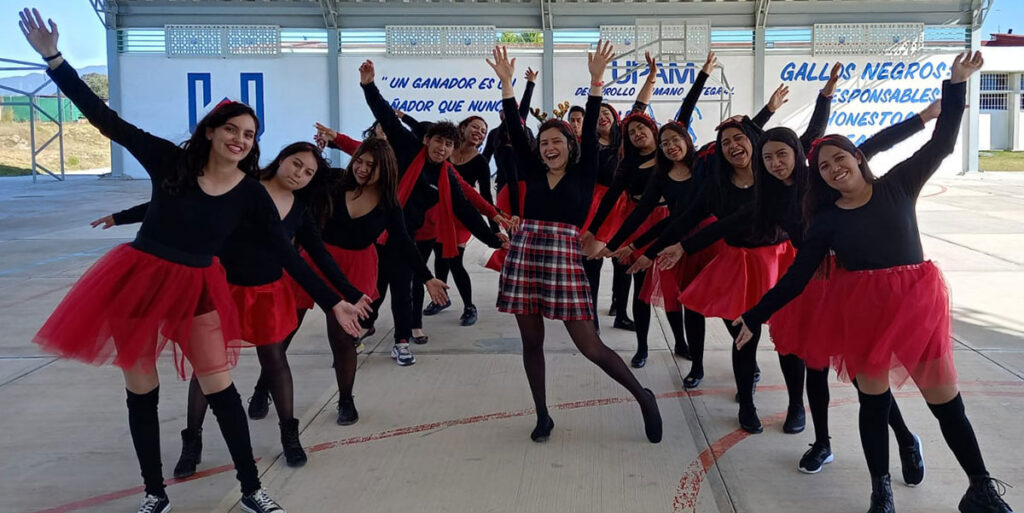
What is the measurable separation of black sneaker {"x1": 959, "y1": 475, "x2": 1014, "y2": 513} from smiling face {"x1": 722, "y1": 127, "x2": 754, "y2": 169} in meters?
1.97

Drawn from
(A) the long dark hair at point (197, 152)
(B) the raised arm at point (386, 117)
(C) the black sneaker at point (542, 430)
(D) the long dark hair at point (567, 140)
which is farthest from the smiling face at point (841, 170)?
(B) the raised arm at point (386, 117)

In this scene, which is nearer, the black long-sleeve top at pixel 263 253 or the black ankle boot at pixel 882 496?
the black ankle boot at pixel 882 496

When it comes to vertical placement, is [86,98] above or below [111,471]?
above

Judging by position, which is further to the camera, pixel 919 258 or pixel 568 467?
pixel 568 467

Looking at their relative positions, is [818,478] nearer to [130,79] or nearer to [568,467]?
[568,467]

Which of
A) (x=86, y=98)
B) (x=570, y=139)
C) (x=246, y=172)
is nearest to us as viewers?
(x=86, y=98)

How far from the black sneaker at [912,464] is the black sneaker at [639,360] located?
7.21 ft

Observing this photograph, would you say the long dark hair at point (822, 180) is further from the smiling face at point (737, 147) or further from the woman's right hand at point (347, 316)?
the woman's right hand at point (347, 316)

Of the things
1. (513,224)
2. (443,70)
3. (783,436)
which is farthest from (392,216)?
(443,70)

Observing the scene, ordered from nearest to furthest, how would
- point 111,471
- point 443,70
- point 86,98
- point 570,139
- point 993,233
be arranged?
point 86,98
point 111,471
point 570,139
point 993,233
point 443,70

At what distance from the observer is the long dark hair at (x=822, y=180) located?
342 centimetres

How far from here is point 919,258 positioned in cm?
337

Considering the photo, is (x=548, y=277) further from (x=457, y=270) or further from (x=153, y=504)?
(x=457, y=270)

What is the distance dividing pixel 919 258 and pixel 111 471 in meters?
3.61
